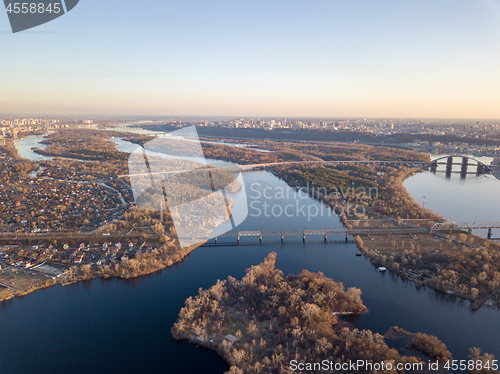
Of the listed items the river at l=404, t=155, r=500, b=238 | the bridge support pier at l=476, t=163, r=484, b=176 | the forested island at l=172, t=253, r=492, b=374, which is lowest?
the forested island at l=172, t=253, r=492, b=374

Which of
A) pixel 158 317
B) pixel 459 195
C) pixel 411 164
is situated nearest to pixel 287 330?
pixel 158 317

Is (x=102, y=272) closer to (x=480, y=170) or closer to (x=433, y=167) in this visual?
(x=433, y=167)

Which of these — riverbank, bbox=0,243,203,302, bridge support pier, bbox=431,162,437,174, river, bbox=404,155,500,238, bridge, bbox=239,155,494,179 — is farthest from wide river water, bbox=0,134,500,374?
bridge support pier, bbox=431,162,437,174

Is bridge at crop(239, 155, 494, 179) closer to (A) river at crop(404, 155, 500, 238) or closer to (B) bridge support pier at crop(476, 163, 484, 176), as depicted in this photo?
(B) bridge support pier at crop(476, 163, 484, 176)

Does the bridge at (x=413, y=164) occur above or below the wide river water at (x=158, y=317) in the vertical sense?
above

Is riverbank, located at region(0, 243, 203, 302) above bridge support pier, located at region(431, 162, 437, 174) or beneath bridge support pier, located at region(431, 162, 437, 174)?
beneath

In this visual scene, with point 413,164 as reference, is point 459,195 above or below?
below

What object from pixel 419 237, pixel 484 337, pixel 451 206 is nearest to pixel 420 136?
pixel 451 206

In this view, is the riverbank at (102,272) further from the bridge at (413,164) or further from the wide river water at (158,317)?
the bridge at (413,164)

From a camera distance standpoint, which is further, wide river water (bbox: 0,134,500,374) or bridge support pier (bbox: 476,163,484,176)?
bridge support pier (bbox: 476,163,484,176)

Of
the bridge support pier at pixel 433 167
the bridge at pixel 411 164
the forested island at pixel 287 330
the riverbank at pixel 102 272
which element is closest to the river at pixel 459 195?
the bridge support pier at pixel 433 167
